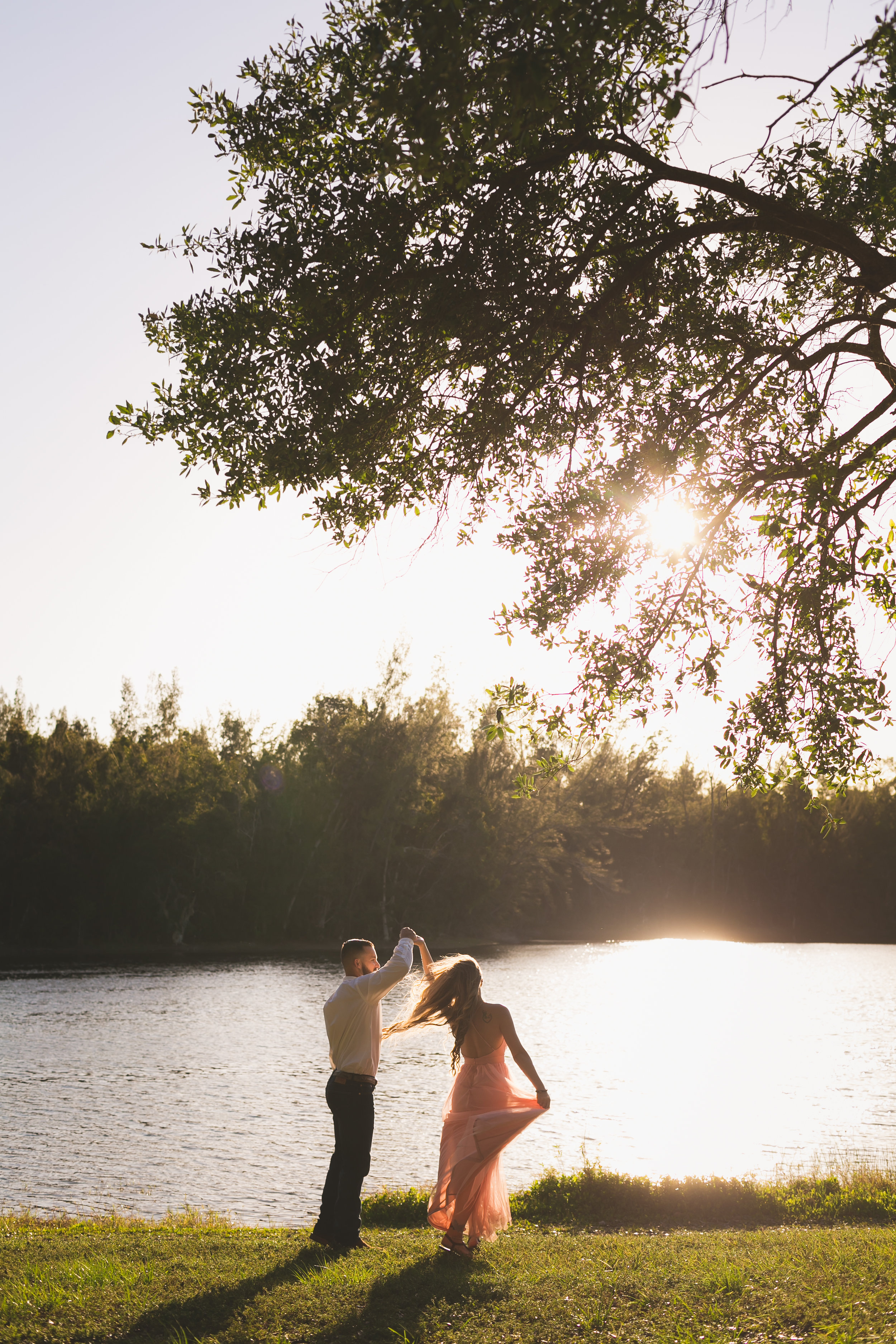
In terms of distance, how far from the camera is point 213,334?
8.18 metres

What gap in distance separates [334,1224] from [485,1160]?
4.39ft

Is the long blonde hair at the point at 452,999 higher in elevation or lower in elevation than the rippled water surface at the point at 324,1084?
higher

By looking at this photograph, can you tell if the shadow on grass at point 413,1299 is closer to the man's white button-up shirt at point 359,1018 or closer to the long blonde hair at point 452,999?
the long blonde hair at point 452,999

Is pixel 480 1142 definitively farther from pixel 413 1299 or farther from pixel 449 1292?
pixel 413 1299

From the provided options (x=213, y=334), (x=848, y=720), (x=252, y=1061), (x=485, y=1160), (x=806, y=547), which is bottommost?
(x=252, y=1061)

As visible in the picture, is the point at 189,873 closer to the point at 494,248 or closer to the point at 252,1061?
the point at 252,1061

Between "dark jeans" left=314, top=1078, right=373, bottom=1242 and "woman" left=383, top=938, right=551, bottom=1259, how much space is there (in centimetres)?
57

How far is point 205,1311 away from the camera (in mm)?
5934

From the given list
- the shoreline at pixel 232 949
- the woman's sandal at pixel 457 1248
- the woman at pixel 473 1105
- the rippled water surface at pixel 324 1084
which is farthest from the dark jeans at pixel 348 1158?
the shoreline at pixel 232 949

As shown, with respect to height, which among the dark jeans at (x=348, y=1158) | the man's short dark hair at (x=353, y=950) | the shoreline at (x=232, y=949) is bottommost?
the shoreline at (x=232, y=949)

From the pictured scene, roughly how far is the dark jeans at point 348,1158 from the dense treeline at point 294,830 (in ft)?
151

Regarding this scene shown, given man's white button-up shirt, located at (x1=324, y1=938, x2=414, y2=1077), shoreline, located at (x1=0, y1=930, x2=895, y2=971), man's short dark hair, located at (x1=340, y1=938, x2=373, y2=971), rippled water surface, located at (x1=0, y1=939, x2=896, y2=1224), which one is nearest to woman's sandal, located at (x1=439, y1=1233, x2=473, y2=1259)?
man's white button-up shirt, located at (x1=324, y1=938, x2=414, y2=1077)

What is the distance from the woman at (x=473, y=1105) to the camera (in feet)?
23.4

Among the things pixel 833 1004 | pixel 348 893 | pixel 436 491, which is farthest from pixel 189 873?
pixel 436 491
